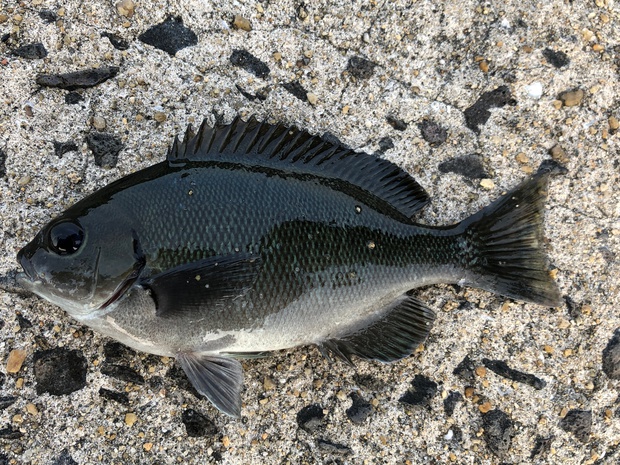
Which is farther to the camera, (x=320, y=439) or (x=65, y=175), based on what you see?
(x=65, y=175)

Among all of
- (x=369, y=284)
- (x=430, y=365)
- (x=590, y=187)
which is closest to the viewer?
→ (x=369, y=284)

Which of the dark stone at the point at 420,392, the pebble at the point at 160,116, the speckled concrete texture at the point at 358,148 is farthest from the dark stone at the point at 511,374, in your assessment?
the pebble at the point at 160,116

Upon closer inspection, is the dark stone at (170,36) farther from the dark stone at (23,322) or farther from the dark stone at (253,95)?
the dark stone at (23,322)

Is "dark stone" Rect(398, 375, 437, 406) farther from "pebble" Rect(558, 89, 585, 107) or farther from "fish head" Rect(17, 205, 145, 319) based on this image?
"pebble" Rect(558, 89, 585, 107)

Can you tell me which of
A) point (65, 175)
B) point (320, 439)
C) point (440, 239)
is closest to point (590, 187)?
point (440, 239)

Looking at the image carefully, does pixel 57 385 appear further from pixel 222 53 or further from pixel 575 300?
pixel 575 300

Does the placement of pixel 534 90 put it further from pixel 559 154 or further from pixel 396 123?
pixel 396 123

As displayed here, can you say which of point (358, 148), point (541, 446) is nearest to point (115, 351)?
point (358, 148)
